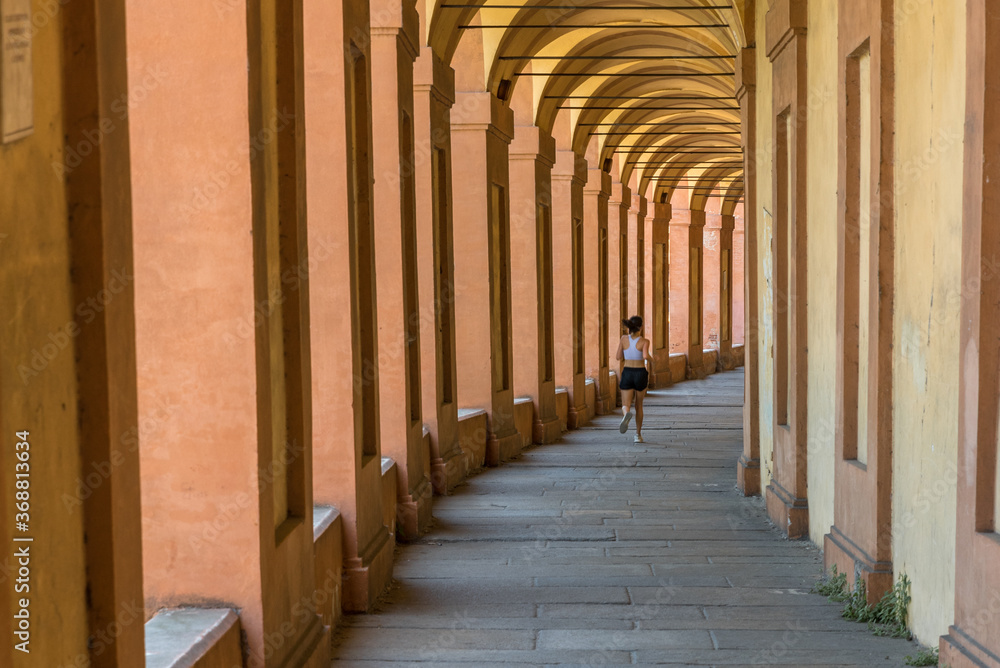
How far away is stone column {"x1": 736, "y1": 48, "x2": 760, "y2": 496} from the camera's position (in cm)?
1150

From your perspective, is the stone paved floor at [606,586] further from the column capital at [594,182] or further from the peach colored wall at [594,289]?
the column capital at [594,182]

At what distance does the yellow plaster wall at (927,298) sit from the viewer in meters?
5.21

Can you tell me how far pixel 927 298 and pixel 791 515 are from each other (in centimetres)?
377

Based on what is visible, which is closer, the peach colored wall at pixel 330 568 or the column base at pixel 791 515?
the peach colored wall at pixel 330 568

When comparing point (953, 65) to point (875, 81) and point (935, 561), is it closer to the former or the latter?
point (875, 81)

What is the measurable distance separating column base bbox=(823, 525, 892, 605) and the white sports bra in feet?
28.3

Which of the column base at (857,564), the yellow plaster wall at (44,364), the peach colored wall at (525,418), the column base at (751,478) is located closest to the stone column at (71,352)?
the yellow plaster wall at (44,364)

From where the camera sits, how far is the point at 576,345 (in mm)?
19344

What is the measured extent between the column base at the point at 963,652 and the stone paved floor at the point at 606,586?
63 centimetres

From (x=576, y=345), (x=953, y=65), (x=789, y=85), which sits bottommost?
(x=576, y=345)

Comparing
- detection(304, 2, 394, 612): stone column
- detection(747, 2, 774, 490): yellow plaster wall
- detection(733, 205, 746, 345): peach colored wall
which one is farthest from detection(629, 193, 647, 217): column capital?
detection(304, 2, 394, 612): stone column

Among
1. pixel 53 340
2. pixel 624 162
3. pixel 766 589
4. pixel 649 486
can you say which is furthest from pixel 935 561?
pixel 624 162

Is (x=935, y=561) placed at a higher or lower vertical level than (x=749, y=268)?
lower

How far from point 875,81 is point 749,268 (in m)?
5.87
